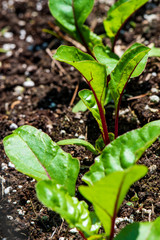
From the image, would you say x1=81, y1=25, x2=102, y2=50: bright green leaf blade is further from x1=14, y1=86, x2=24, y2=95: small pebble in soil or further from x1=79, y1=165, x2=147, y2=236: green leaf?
x1=79, y1=165, x2=147, y2=236: green leaf

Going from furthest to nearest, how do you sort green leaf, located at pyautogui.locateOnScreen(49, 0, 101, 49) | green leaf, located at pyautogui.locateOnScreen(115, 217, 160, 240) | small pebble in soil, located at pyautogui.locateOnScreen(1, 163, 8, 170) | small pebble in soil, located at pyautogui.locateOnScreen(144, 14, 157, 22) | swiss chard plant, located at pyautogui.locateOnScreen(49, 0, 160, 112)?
small pebble in soil, located at pyautogui.locateOnScreen(144, 14, 157, 22) < green leaf, located at pyautogui.locateOnScreen(49, 0, 101, 49) < swiss chard plant, located at pyautogui.locateOnScreen(49, 0, 160, 112) < small pebble in soil, located at pyautogui.locateOnScreen(1, 163, 8, 170) < green leaf, located at pyautogui.locateOnScreen(115, 217, 160, 240)

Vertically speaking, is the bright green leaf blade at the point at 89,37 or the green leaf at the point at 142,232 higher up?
the bright green leaf blade at the point at 89,37

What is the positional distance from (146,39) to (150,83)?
1.67ft

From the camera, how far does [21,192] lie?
67.9 inches

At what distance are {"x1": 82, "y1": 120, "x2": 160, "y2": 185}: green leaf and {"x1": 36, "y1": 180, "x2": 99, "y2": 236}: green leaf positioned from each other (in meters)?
0.12

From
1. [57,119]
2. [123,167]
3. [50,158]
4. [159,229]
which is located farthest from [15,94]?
[159,229]

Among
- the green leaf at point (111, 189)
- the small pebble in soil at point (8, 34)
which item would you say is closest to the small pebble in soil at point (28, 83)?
the small pebble in soil at point (8, 34)

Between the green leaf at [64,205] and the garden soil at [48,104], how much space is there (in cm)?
27

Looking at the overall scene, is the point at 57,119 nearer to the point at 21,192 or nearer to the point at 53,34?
the point at 21,192

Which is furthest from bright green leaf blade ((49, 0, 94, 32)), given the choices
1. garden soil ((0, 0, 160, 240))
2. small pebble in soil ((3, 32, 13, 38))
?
small pebble in soil ((3, 32, 13, 38))

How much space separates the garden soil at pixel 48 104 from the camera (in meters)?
1.63

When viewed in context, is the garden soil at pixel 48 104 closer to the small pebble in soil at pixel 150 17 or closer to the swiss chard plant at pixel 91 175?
the small pebble in soil at pixel 150 17

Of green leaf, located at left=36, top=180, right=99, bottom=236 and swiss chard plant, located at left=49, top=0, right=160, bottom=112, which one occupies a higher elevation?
swiss chard plant, located at left=49, top=0, right=160, bottom=112

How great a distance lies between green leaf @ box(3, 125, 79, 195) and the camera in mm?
1486
